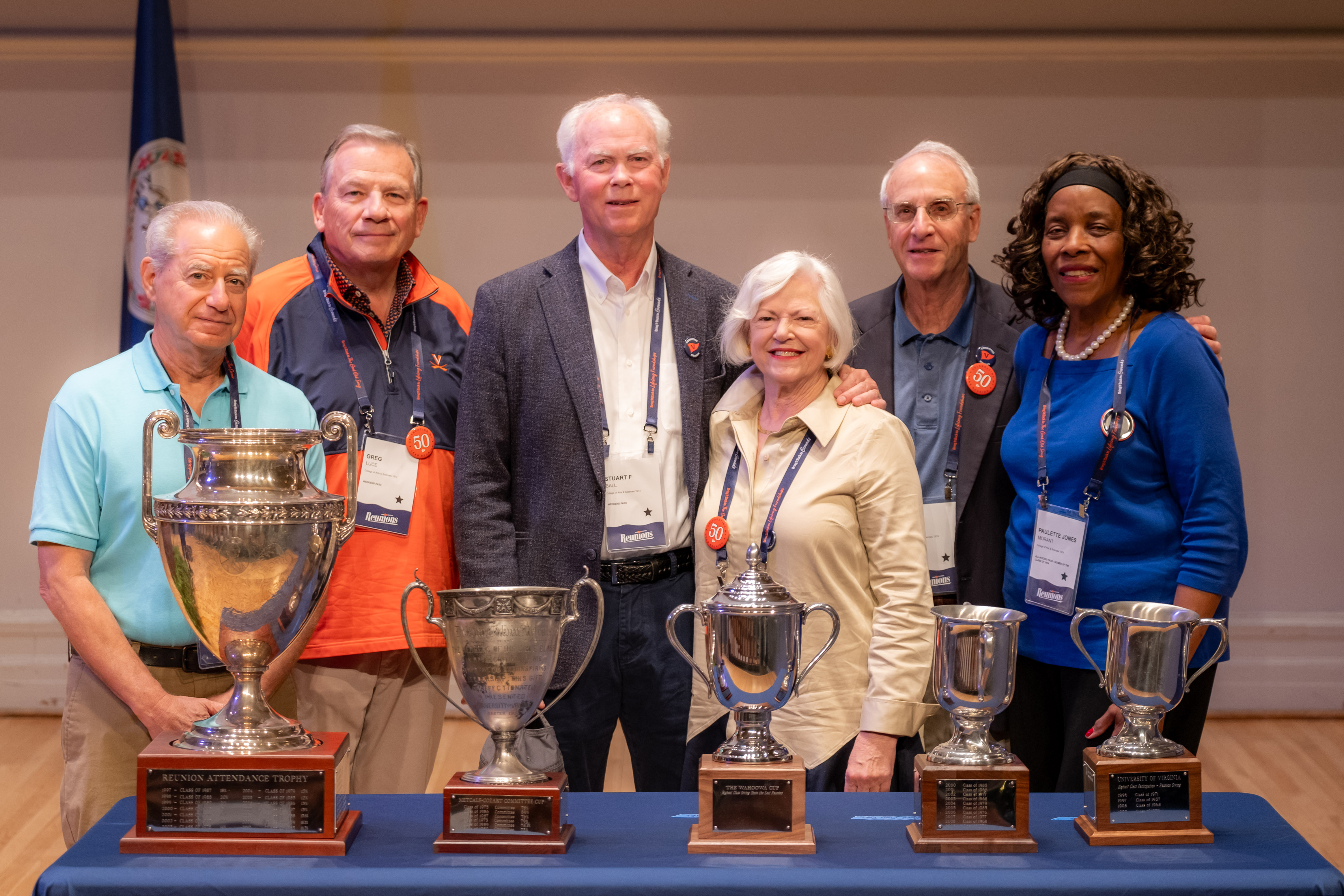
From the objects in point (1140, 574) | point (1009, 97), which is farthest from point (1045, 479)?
point (1009, 97)

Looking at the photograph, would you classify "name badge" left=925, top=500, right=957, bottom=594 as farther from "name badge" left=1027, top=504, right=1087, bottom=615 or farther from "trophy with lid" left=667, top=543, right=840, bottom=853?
"trophy with lid" left=667, top=543, right=840, bottom=853

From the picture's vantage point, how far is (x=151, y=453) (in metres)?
1.67

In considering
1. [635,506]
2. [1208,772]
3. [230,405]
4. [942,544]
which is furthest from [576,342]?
[1208,772]

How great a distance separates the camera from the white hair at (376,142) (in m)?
2.61

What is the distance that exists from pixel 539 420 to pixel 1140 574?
3.89ft

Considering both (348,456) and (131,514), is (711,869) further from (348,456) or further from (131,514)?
(131,514)

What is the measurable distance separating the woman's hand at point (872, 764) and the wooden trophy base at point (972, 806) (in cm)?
50

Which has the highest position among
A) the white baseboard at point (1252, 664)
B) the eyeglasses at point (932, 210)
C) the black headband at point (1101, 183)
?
the eyeglasses at point (932, 210)

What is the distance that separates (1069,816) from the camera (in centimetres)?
166

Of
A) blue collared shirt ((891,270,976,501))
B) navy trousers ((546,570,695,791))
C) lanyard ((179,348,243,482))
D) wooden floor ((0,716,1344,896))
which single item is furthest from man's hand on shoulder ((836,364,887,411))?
wooden floor ((0,716,1344,896))

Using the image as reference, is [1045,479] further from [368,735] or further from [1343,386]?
[1343,386]

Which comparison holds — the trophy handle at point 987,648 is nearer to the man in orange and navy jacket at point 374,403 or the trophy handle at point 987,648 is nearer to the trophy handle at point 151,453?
the trophy handle at point 151,453

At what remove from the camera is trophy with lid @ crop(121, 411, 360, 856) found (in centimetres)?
151

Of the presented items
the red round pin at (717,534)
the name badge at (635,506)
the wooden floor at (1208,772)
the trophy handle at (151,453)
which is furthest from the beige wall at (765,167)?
the trophy handle at (151,453)
